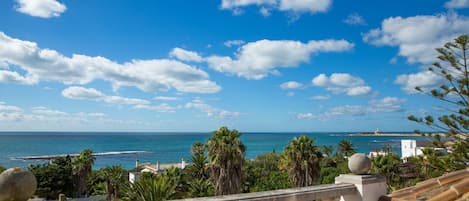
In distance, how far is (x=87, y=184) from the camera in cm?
3703

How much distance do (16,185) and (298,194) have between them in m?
2.51

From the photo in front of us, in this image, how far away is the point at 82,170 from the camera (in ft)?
114

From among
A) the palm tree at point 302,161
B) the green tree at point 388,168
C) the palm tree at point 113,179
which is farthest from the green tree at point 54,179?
the green tree at point 388,168

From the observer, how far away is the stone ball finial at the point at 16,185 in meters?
2.38

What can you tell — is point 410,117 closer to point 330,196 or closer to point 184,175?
point 330,196

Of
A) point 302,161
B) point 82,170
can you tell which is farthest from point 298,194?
point 82,170

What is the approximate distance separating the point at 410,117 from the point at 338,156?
39.4m

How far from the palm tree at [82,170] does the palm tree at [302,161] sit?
21914mm

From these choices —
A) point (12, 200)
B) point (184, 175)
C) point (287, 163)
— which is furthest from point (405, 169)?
point (12, 200)

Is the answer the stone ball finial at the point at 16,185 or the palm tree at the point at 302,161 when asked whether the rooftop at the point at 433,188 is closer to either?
the stone ball finial at the point at 16,185

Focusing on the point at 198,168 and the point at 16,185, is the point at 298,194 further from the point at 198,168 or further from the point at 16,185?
the point at 198,168

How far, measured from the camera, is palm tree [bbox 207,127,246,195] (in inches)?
863

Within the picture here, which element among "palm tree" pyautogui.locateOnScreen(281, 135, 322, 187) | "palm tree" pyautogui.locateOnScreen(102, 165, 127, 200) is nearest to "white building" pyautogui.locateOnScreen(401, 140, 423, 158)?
"palm tree" pyautogui.locateOnScreen(281, 135, 322, 187)

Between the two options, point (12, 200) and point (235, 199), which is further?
point (235, 199)
